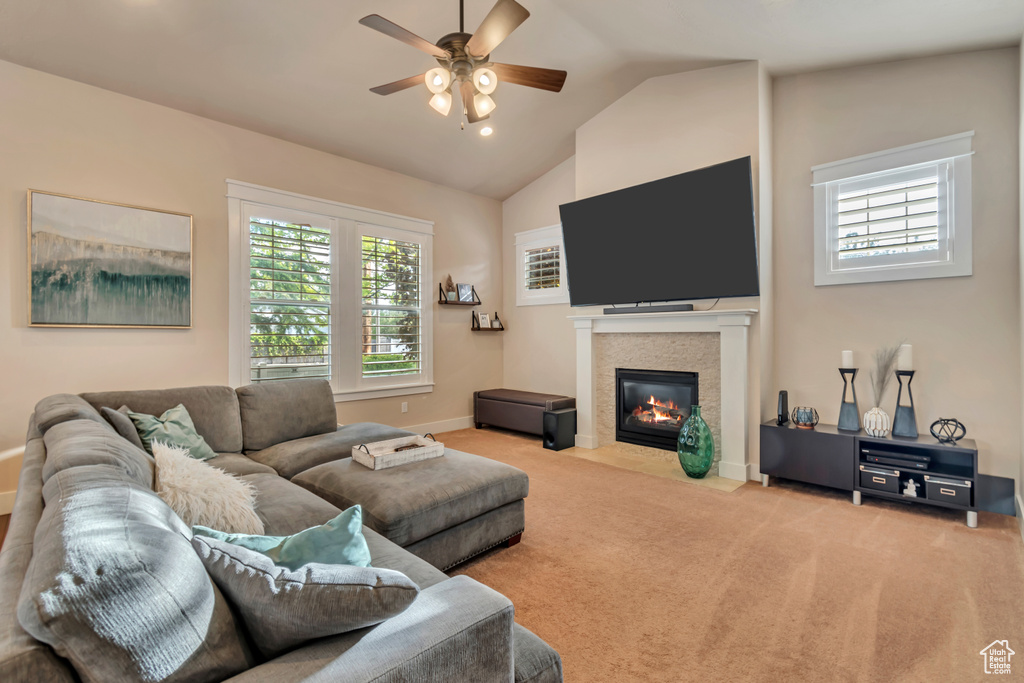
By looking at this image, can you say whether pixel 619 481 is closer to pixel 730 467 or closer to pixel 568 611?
pixel 730 467

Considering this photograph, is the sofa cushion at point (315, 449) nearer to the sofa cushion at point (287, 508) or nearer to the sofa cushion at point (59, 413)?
the sofa cushion at point (287, 508)

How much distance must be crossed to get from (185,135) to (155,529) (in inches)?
155

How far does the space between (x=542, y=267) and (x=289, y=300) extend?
2.79 meters

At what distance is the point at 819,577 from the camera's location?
218 cm

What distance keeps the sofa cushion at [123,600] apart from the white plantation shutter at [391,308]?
4027 millimetres

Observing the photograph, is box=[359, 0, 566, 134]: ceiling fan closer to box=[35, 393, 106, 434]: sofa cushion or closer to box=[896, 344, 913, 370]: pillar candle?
box=[35, 393, 106, 434]: sofa cushion

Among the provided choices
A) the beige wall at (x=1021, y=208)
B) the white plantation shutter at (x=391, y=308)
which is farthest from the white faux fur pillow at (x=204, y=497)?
the beige wall at (x=1021, y=208)

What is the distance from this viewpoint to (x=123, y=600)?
63 cm


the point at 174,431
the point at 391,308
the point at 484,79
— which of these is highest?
the point at 484,79

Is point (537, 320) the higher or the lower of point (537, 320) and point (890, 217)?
the lower

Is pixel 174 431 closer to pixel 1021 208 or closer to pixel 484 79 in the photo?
pixel 484 79

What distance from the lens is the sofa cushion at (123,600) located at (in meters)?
0.60

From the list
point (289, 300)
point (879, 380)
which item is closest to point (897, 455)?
point (879, 380)

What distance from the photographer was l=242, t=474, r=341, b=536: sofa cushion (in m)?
1.77
